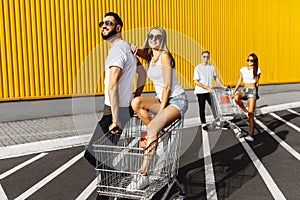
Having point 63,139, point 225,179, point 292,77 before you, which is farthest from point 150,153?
point 292,77

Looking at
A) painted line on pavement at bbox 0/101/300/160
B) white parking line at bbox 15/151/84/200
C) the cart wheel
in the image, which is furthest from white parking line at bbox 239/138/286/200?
painted line on pavement at bbox 0/101/300/160

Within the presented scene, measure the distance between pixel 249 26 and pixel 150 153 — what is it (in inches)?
499

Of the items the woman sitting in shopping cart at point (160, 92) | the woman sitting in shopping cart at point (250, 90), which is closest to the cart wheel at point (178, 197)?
the woman sitting in shopping cart at point (160, 92)

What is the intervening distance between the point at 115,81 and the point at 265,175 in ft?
9.95

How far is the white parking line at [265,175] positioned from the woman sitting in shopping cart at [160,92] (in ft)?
5.79

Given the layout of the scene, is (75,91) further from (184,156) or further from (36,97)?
(184,156)

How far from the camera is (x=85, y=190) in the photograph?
4914mm

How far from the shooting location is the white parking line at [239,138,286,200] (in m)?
4.67

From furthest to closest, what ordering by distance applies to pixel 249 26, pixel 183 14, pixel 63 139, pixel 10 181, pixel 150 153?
pixel 249 26, pixel 183 14, pixel 63 139, pixel 10 181, pixel 150 153

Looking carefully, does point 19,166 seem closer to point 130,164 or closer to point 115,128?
point 115,128

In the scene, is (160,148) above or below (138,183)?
above

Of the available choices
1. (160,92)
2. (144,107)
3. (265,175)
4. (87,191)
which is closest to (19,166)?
(87,191)

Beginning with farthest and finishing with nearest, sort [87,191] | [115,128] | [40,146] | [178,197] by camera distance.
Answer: [40,146] → [87,191] → [178,197] → [115,128]

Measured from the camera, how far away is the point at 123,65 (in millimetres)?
3752
